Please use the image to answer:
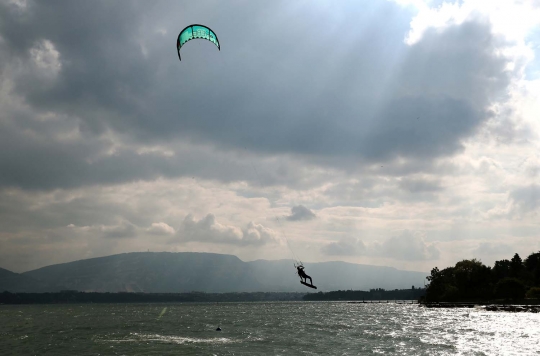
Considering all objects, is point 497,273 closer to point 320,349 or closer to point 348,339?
point 348,339

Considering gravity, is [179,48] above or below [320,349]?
above

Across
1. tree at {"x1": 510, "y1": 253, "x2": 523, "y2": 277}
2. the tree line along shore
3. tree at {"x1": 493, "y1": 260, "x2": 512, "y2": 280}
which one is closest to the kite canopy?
the tree line along shore

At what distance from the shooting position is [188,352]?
162ft

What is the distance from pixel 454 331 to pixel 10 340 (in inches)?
2598

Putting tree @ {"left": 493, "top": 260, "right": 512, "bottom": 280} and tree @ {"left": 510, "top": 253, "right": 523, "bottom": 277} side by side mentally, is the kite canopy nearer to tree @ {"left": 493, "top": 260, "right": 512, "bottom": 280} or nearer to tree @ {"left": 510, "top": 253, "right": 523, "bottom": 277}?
tree @ {"left": 510, "top": 253, "right": 523, "bottom": 277}

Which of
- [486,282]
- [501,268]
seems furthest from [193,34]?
[501,268]

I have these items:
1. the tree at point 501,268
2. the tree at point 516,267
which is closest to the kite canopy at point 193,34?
the tree at point 516,267

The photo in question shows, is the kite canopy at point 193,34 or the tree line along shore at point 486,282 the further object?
the tree line along shore at point 486,282

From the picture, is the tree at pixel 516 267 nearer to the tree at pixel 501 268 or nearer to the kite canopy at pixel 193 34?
the tree at pixel 501 268

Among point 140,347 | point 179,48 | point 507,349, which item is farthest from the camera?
point 140,347

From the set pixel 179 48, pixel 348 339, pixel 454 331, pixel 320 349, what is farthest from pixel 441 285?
pixel 179 48

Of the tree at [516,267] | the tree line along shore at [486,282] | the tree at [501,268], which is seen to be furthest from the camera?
the tree at [501,268]

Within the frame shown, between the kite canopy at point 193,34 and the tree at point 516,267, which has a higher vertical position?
the kite canopy at point 193,34

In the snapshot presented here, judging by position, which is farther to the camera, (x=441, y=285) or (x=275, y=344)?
(x=441, y=285)
